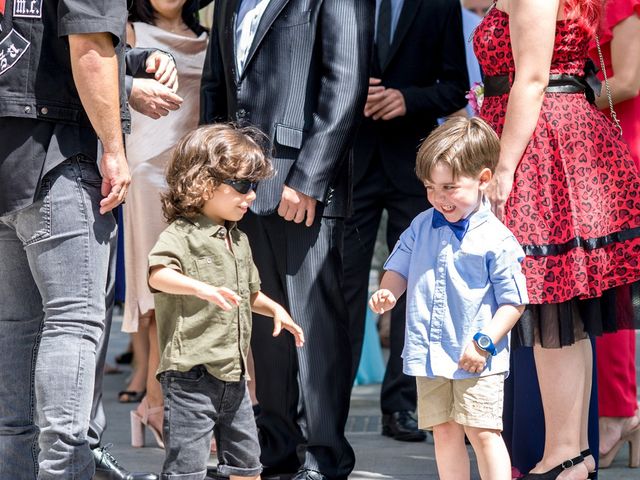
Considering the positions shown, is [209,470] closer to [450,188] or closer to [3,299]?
[3,299]

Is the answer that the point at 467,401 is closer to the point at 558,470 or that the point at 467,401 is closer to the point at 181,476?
the point at 558,470

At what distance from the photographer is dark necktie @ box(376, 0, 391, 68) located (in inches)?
208

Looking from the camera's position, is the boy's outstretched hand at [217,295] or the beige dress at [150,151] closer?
the boy's outstretched hand at [217,295]

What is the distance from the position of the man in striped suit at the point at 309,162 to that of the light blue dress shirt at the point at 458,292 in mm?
684

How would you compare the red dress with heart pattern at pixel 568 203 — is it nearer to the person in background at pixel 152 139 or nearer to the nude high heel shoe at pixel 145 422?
the person in background at pixel 152 139

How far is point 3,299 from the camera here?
12.3 feet

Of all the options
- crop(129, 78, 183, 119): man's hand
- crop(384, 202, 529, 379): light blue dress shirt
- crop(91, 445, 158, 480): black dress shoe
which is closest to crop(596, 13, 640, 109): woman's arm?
crop(384, 202, 529, 379): light blue dress shirt

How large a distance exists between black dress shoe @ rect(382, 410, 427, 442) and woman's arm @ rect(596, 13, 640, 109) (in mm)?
1688

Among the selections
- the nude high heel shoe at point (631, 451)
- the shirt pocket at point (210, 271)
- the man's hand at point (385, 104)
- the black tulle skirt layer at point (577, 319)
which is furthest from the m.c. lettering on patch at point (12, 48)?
the nude high heel shoe at point (631, 451)

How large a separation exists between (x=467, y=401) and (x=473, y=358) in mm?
154

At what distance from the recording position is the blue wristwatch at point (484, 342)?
333 centimetres

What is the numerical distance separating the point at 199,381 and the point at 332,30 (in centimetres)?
135

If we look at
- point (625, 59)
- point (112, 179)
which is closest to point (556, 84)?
point (625, 59)

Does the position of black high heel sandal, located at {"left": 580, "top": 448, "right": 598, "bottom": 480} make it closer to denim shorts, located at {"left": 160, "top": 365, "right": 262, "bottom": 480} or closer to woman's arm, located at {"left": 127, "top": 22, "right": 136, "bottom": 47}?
denim shorts, located at {"left": 160, "top": 365, "right": 262, "bottom": 480}
